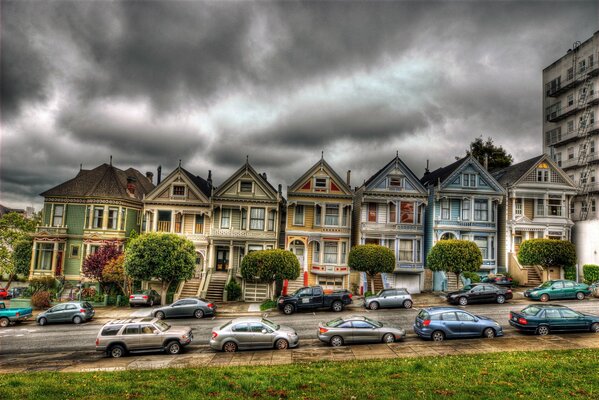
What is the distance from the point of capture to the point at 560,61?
1916 inches

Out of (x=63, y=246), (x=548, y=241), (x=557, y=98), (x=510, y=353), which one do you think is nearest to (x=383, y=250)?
(x=548, y=241)

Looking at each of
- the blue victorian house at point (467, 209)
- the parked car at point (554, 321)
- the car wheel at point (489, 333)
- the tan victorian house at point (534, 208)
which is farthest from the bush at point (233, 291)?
the tan victorian house at point (534, 208)

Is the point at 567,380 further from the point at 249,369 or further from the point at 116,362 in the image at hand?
the point at 116,362

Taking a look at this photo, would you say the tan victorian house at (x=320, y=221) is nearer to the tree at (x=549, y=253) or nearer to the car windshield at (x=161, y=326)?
the tree at (x=549, y=253)

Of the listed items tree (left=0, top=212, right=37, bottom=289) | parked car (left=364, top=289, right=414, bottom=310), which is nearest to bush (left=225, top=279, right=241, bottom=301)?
parked car (left=364, top=289, right=414, bottom=310)

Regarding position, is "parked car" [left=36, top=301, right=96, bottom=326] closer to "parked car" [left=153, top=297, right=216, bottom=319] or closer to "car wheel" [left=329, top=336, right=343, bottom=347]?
"parked car" [left=153, top=297, right=216, bottom=319]

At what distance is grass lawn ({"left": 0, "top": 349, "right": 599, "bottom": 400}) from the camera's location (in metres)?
11.4

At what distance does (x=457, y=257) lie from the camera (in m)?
32.1

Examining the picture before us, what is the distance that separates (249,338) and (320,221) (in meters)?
21.3

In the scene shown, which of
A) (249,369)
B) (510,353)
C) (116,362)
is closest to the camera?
(249,369)

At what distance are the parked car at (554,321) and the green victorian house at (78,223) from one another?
115 ft

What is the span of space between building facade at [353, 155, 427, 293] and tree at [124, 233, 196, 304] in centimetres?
1705

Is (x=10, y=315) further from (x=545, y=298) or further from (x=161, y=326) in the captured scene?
(x=545, y=298)

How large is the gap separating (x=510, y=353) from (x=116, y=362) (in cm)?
1665
